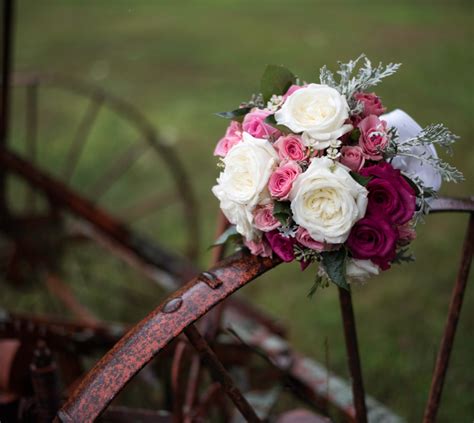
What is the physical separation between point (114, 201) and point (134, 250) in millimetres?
1512

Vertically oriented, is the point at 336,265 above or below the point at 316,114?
below

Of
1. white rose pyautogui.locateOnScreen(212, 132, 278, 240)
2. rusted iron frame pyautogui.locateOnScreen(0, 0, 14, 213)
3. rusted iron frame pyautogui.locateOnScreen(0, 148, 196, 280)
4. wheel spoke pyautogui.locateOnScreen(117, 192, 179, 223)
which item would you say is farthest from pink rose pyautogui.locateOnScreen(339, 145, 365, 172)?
wheel spoke pyautogui.locateOnScreen(117, 192, 179, 223)

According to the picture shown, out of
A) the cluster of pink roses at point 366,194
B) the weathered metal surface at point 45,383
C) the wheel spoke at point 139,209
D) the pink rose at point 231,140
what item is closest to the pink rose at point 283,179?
the cluster of pink roses at point 366,194

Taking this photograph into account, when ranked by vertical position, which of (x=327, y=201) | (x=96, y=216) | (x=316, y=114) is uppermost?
(x=316, y=114)

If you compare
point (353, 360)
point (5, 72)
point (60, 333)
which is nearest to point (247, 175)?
point (353, 360)

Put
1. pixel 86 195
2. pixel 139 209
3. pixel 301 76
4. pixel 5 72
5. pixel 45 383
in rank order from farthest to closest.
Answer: pixel 301 76 → pixel 86 195 → pixel 139 209 → pixel 5 72 → pixel 45 383

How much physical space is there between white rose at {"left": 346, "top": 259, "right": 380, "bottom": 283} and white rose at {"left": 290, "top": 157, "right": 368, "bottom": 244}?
58mm

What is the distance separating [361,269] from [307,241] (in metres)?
0.09

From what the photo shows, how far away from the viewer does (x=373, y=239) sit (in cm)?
93

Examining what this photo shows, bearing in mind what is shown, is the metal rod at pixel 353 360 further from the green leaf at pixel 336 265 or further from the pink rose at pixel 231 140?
the pink rose at pixel 231 140

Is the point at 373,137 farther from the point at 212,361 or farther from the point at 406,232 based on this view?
the point at 212,361

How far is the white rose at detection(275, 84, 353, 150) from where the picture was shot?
3.05 ft

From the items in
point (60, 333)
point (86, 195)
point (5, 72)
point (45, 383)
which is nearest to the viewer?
point (45, 383)

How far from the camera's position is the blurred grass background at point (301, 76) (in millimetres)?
2395
